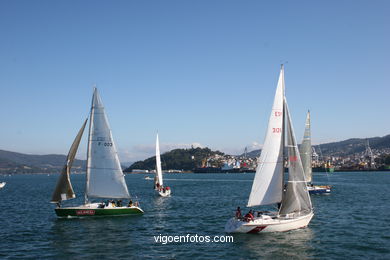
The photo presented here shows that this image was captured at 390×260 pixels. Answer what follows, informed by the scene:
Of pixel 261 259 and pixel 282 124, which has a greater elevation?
pixel 282 124

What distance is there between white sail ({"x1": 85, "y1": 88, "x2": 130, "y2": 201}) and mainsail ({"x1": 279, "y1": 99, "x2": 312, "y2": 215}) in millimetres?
17756

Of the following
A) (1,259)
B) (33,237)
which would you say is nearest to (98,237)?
(33,237)

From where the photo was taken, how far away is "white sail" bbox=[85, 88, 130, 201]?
124 ft

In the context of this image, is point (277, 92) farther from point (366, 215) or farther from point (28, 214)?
point (28, 214)

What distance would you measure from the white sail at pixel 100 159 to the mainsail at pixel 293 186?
17.8m

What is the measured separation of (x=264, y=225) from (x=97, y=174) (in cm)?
1873

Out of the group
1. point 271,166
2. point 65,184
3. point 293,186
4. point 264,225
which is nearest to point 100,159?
point 65,184

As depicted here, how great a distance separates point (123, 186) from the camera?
128ft

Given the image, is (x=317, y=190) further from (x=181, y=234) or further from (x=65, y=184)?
(x=65, y=184)

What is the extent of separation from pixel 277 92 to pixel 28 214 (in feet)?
108

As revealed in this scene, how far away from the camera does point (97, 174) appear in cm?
3831

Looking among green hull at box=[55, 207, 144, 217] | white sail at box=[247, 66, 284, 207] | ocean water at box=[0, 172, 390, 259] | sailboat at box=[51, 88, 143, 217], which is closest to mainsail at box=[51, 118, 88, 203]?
sailboat at box=[51, 88, 143, 217]

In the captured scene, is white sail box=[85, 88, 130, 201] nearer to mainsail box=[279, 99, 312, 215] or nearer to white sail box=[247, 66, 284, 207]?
white sail box=[247, 66, 284, 207]

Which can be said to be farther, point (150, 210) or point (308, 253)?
point (150, 210)
